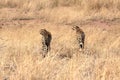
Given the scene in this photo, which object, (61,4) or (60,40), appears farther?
(61,4)

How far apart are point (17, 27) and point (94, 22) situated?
10.6ft

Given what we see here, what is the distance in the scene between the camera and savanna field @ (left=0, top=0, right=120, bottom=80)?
→ 18.2 feet

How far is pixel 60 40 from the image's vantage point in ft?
36.3

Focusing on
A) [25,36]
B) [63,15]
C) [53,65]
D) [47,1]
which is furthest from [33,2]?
[53,65]

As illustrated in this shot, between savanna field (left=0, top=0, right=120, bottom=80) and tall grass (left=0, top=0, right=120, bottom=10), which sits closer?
savanna field (left=0, top=0, right=120, bottom=80)

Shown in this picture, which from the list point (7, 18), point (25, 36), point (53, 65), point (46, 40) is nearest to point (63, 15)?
point (7, 18)

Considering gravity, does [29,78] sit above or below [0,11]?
above

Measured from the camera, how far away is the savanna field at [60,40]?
A: 5539 millimetres

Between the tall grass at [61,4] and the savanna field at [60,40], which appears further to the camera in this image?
the tall grass at [61,4]

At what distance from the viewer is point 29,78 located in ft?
17.3

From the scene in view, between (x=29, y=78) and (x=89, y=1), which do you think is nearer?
(x=29, y=78)

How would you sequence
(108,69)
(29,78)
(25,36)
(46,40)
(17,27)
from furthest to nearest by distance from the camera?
(17,27) → (25,36) → (46,40) → (108,69) → (29,78)

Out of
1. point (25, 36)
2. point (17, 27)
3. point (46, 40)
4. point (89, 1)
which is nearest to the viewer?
point (46, 40)

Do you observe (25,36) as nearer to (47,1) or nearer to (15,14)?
(15,14)
